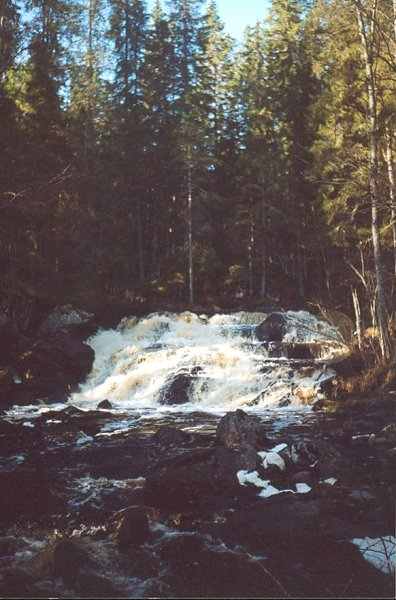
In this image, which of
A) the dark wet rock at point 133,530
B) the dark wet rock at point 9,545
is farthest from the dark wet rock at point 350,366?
the dark wet rock at point 9,545

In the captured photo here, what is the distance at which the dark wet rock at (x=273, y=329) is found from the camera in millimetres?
21875

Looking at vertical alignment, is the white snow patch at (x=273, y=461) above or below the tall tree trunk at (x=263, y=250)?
below

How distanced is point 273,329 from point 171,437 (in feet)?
38.0

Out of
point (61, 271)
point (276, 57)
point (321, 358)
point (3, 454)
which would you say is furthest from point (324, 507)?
point (276, 57)

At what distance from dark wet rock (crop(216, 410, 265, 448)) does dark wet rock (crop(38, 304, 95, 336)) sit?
14.6 m

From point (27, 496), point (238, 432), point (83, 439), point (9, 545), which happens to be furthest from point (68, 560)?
point (83, 439)

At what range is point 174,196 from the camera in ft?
112

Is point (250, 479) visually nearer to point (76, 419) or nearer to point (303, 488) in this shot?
point (303, 488)

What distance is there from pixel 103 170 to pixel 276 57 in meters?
13.3

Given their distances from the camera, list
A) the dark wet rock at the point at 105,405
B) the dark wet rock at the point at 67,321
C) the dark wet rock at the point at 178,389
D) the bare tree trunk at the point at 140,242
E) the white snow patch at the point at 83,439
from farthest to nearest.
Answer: the bare tree trunk at the point at 140,242
the dark wet rock at the point at 67,321
the dark wet rock at the point at 178,389
the dark wet rock at the point at 105,405
the white snow patch at the point at 83,439

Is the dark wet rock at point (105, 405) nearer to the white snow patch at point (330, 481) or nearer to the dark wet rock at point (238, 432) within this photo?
the dark wet rock at point (238, 432)

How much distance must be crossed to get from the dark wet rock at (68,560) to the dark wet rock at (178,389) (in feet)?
34.4

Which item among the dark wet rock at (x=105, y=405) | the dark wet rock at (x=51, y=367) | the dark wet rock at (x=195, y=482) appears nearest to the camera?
the dark wet rock at (x=195, y=482)

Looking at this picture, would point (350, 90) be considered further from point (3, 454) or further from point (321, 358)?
point (3, 454)
